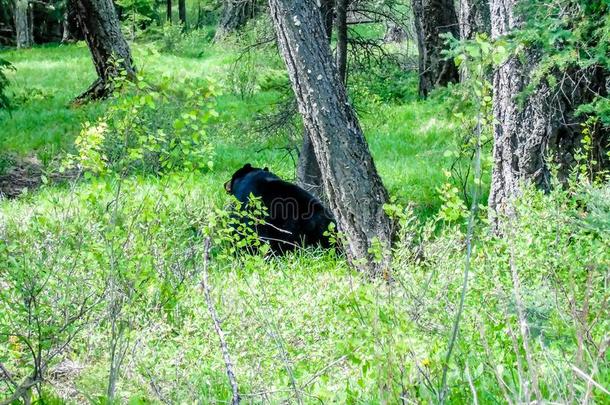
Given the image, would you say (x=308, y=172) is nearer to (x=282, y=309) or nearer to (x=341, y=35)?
(x=341, y=35)

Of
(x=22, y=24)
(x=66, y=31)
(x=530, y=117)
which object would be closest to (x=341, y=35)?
(x=530, y=117)

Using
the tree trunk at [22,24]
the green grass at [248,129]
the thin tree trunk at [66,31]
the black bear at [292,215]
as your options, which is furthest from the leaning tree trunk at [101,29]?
the thin tree trunk at [66,31]

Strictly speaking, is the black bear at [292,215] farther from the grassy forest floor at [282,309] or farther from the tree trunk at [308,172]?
the tree trunk at [308,172]

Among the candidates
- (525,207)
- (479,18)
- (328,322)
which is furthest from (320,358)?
(479,18)

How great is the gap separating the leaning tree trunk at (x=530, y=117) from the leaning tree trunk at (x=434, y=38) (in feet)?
31.6

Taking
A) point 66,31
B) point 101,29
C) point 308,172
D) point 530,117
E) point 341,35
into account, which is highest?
point 66,31

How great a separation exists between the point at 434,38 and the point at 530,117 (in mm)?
10587

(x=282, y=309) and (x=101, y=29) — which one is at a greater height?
(x=101, y=29)

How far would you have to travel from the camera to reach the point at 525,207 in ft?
20.3

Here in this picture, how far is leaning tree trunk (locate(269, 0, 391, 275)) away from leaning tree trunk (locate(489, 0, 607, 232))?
1.20 meters

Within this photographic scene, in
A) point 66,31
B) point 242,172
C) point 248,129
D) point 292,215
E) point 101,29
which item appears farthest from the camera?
point 66,31

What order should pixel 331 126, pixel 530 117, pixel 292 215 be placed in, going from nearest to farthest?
pixel 331 126
pixel 530 117
pixel 292 215

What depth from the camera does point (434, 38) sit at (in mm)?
18047

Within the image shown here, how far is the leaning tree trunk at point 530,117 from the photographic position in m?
7.69
